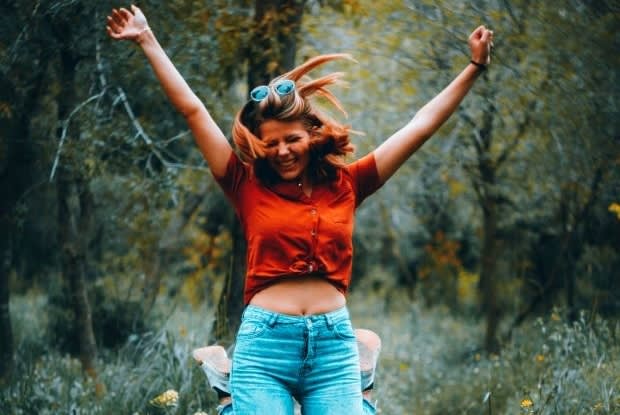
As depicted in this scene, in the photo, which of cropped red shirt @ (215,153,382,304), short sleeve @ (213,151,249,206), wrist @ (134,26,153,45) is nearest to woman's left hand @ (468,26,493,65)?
cropped red shirt @ (215,153,382,304)

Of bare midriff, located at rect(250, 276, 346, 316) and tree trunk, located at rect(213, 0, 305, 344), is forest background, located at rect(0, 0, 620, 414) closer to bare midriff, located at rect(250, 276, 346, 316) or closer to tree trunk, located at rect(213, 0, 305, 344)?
tree trunk, located at rect(213, 0, 305, 344)

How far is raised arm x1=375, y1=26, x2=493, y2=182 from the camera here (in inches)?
126

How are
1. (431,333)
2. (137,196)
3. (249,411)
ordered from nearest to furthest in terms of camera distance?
(249,411)
(137,196)
(431,333)

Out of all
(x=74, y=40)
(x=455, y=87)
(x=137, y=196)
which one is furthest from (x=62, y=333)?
(x=455, y=87)

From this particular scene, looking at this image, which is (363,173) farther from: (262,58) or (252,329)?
(262,58)

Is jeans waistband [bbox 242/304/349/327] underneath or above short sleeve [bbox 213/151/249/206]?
underneath

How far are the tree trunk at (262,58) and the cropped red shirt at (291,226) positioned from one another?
2.31m

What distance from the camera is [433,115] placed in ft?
10.5

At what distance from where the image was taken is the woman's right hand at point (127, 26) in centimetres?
302

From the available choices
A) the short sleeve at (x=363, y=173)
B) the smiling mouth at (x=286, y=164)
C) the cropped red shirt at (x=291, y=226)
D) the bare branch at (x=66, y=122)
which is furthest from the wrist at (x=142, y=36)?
the bare branch at (x=66, y=122)

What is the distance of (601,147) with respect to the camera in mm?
5531

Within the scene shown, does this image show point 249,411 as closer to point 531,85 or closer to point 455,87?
point 455,87

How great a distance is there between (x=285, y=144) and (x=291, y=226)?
1.04 ft

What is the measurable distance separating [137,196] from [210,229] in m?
5.19
